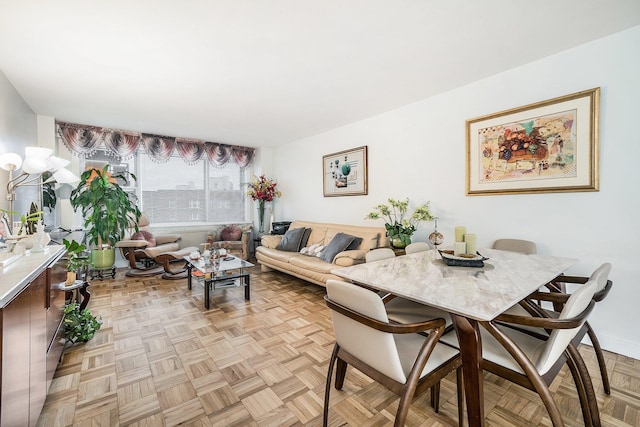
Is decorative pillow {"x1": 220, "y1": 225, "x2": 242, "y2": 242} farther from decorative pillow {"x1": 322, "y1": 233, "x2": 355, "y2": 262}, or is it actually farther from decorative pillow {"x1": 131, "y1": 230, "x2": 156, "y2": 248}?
decorative pillow {"x1": 322, "y1": 233, "x2": 355, "y2": 262}

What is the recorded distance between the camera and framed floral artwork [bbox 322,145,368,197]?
4184 mm

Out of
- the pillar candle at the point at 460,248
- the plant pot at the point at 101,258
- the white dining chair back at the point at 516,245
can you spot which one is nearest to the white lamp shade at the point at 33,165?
the plant pot at the point at 101,258

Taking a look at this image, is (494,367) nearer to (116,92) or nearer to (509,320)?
(509,320)

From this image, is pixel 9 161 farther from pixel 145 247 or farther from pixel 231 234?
pixel 231 234

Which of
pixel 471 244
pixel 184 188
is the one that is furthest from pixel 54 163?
pixel 471 244

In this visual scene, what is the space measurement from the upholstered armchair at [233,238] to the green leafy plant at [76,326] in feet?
8.74

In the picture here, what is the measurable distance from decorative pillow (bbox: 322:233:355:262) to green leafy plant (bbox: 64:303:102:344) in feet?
8.01

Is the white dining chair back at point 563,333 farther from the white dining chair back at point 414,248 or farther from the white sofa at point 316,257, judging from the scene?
the white sofa at point 316,257

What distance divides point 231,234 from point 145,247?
1470 millimetres

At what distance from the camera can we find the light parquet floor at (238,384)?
1522mm

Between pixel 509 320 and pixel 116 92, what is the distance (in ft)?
13.4

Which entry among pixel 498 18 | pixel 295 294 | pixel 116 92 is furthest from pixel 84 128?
pixel 498 18

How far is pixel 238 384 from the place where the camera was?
1.81 meters

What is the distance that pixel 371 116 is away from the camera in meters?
4.02
